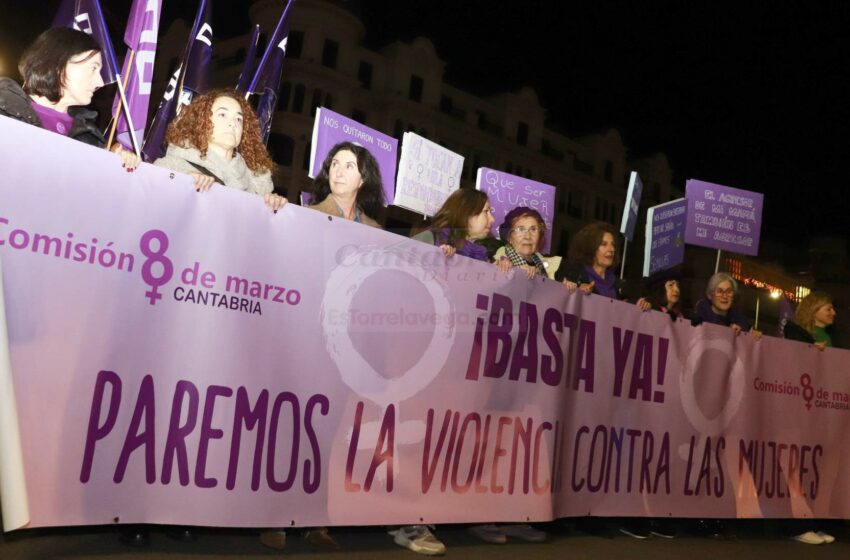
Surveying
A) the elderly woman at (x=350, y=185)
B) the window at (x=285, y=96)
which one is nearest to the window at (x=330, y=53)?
the window at (x=285, y=96)

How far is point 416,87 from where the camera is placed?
35656 mm

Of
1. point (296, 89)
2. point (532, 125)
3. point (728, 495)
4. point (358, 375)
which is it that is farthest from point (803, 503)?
point (532, 125)

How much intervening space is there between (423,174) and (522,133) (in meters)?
34.9

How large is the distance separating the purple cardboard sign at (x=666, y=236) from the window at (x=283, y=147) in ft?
74.7

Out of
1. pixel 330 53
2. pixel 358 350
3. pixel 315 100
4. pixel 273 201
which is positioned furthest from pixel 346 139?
pixel 330 53

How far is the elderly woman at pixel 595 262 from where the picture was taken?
488 centimetres

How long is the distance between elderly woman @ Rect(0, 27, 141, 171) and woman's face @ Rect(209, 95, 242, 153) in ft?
1.66

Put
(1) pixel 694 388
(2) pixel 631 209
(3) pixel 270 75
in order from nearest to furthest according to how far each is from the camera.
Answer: (1) pixel 694 388 → (3) pixel 270 75 → (2) pixel 631 209

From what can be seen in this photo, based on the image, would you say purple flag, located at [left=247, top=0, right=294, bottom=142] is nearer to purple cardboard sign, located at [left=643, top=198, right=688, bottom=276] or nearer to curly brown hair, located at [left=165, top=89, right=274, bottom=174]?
curly brown hair, located at [left=165, top=89, right=274, bottom=174]

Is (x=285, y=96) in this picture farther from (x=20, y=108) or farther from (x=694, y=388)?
(x=20, y=108)

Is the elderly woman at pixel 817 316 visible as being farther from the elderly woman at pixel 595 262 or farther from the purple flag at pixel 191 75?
the purple flag at pixel 191 75

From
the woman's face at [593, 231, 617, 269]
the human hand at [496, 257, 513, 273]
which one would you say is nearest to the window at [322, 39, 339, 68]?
the woman's face at [593, 231, 617, 269]

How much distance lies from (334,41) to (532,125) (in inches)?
520

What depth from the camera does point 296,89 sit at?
32.0 m
